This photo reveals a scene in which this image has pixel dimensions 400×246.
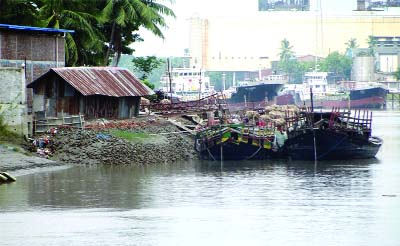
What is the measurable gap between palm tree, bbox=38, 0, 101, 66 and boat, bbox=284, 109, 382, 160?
1167cm

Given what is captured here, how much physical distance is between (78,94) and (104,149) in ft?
14.5

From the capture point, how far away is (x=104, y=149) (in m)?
43.3

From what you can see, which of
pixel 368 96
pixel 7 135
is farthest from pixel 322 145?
pixel 368 96

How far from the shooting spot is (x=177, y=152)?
46250mm

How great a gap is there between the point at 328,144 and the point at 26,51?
43.5 feet

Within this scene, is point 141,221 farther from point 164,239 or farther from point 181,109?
point 181,109

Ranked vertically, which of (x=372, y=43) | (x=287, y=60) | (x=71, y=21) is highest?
(x=372, y=43)

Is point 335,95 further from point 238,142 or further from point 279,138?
point 238,142

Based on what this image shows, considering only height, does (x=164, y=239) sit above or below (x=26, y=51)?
A: below

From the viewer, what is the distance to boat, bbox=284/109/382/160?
157ft

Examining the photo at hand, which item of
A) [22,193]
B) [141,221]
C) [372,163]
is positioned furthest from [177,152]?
[141,221]

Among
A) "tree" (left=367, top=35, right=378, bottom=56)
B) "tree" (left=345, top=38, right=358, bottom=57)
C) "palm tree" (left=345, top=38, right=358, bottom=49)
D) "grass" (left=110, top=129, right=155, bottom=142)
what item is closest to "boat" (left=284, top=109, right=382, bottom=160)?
"grass" (left=110, top=129, right=155, bottom=142)

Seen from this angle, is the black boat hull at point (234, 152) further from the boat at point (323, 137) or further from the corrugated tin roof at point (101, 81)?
the corrugated tin roof at point (101, 81)

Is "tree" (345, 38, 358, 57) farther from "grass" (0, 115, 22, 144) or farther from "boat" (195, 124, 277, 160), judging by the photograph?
"grass" (0, 115, 22, 144)
